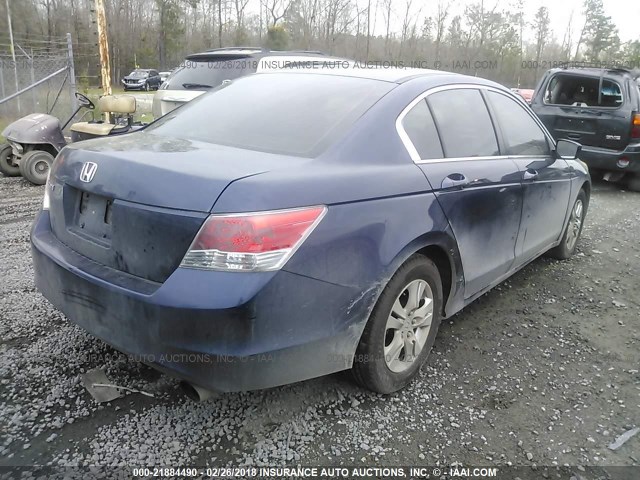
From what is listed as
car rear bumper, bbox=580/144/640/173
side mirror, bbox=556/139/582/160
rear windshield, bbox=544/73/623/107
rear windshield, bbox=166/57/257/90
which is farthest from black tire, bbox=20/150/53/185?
car rear bumper, bbox=580/144/640/173

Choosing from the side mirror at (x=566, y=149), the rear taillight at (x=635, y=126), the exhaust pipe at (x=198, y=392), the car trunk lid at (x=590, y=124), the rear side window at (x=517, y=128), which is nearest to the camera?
the exhaust pipe at (x=198, y=392)

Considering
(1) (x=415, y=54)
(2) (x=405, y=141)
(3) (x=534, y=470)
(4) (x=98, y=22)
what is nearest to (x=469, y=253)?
(2) (x=405, y=141)

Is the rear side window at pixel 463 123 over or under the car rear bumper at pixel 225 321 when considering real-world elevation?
over

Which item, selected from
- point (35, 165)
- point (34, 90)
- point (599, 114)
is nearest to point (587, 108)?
point (599, 114)

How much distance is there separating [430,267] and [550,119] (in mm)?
7003

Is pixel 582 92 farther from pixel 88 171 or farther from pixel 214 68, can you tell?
pixel 88 171

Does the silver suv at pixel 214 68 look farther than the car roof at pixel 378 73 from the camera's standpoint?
Yes

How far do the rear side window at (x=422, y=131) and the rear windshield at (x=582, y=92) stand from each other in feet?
22.1

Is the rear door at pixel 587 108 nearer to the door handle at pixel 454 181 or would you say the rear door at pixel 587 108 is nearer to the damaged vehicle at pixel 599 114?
the damaged vehicle at pixel 599 114

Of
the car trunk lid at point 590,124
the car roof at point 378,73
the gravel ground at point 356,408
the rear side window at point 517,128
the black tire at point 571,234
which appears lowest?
the gravel ground at point 356,408

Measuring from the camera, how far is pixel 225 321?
1.93m

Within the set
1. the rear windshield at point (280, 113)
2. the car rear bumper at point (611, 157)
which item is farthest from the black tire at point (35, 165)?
the car rear bumper at point (611, 157)

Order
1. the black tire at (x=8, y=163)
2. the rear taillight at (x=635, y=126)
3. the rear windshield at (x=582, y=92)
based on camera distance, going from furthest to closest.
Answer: the rear windshield at (x=582, y=92) → the rear taillight at (x=635, y=126) → the black tire at (x=8, y=163)

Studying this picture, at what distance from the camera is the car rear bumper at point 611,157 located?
7.95 metres
